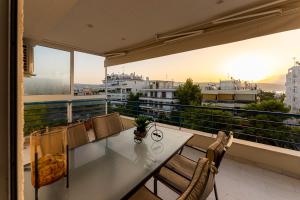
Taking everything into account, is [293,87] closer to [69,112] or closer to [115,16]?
[115,16]

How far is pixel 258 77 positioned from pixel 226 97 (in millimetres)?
10934

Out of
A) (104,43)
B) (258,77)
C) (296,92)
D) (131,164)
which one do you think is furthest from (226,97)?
(131,164)

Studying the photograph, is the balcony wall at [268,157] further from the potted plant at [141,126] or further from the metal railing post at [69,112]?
the metal railing post at [69,112]

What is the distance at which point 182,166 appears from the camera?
180 centimetres

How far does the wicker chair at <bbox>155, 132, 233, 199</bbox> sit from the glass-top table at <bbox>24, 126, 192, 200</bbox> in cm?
26

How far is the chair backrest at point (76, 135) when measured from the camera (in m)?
1.69

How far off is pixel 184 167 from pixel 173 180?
298 millimetres

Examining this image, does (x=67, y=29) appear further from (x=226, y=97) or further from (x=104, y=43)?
(x=226, y=97)

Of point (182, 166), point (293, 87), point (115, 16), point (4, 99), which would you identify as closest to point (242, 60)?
point (293, 87)

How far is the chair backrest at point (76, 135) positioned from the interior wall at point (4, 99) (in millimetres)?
1441

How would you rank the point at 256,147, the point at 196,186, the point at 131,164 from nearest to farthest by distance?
the point at 196,186 < the point at 131,164 < the point at 256,147

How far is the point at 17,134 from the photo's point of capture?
33 centimetres

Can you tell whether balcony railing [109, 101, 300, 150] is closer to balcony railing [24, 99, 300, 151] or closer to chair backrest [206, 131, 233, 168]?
balcony railing [24, 99, 300, 151]

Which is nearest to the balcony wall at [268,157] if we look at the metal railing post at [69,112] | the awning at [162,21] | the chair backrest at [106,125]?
the awning at [162,21]
